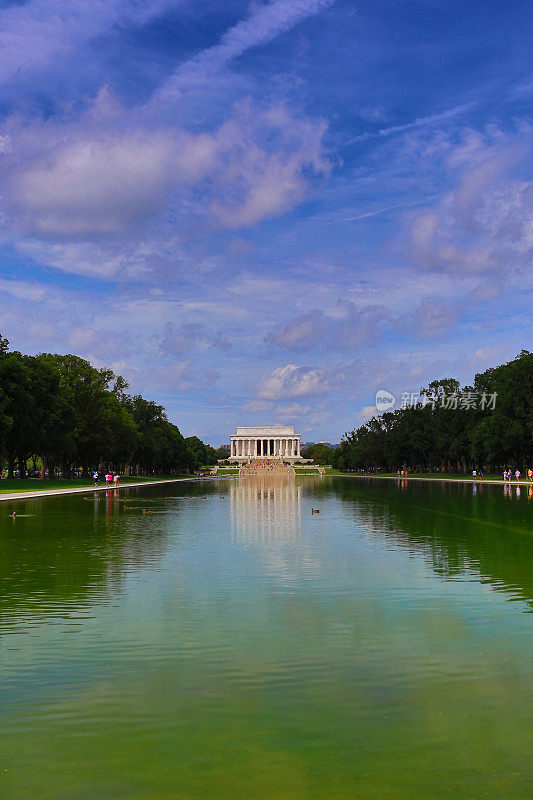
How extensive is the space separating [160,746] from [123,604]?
24.9ft

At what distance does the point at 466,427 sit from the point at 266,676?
369ft

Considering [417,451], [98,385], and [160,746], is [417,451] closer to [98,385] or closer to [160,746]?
[98,385]

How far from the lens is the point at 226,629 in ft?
43.1

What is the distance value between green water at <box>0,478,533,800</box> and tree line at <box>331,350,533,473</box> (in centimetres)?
7758

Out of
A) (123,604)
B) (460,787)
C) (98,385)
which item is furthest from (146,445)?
(460,787)

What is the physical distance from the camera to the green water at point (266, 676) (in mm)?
7180

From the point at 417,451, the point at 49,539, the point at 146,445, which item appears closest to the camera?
the point at 49,539

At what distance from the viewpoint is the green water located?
Answer: 7180mm

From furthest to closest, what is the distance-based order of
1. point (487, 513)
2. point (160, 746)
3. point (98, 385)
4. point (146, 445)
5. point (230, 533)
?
1. point (146, 445)
2. point (98, 385)
3. point (487, 513)
4. point (230, 533)
5. point (160, 746)

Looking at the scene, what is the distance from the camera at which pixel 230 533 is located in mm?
31094

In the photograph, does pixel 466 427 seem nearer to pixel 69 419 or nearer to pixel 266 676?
pixel 69 419

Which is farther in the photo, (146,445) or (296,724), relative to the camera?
(146,445)

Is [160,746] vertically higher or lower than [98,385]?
lower

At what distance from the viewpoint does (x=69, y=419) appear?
92.3m
